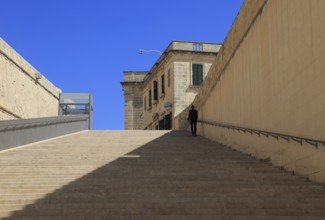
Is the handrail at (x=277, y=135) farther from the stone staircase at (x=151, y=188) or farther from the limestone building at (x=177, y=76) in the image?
the limestone building at (x=177, y=76)

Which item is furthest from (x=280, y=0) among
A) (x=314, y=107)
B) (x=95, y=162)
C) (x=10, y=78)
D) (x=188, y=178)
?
(x=10, y=78)

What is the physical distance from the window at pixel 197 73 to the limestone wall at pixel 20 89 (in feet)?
34.1

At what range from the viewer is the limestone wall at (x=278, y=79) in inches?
352

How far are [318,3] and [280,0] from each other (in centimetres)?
231

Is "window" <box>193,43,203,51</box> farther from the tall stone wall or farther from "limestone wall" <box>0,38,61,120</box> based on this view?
the tall stone wall

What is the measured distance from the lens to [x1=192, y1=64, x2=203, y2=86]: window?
34812 mm

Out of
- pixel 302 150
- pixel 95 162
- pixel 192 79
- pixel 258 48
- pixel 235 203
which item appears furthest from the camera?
pixel 192 79

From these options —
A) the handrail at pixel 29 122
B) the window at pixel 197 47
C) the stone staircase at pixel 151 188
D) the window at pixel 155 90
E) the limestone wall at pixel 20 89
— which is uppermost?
the window at pixel 197 47

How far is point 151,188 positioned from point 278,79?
4.10 m

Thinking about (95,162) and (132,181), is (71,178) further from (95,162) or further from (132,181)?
(95,162)

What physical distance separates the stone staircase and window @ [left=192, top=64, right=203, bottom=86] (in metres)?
21.5

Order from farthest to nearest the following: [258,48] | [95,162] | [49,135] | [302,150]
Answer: [49,135] < [258,48] < [95,162] < [302,150]

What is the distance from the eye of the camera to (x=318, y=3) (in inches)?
351

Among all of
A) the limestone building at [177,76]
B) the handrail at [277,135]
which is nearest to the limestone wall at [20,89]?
the handrail at [277,135]
